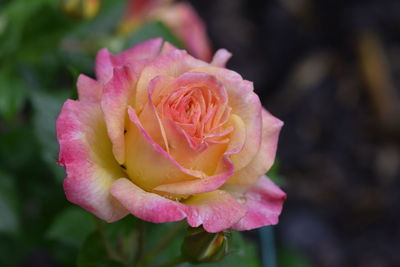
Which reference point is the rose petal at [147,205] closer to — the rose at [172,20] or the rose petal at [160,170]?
the rose petal at [160,170]

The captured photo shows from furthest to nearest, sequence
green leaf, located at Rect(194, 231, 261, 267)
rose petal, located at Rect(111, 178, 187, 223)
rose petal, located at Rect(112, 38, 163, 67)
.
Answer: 1. green leaf, located at Rect(194, 231, 261, 267)
2. rose petal, located at Rect(112, 38, 163, 67)
3. rose petal, located at Rect(111, 178, 187, 223)

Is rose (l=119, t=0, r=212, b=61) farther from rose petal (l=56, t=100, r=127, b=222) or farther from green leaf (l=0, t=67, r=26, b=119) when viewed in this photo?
rose petal (l=56, t=100, r=127, b=222)

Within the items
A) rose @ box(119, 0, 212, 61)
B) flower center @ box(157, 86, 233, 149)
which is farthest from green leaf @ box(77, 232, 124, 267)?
rose @ box(119, 0, 212, 61)

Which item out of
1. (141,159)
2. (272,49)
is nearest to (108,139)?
(141,159)

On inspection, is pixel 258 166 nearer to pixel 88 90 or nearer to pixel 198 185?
pixel 198 185

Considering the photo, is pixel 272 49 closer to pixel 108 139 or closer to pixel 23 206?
pixel 23 206
